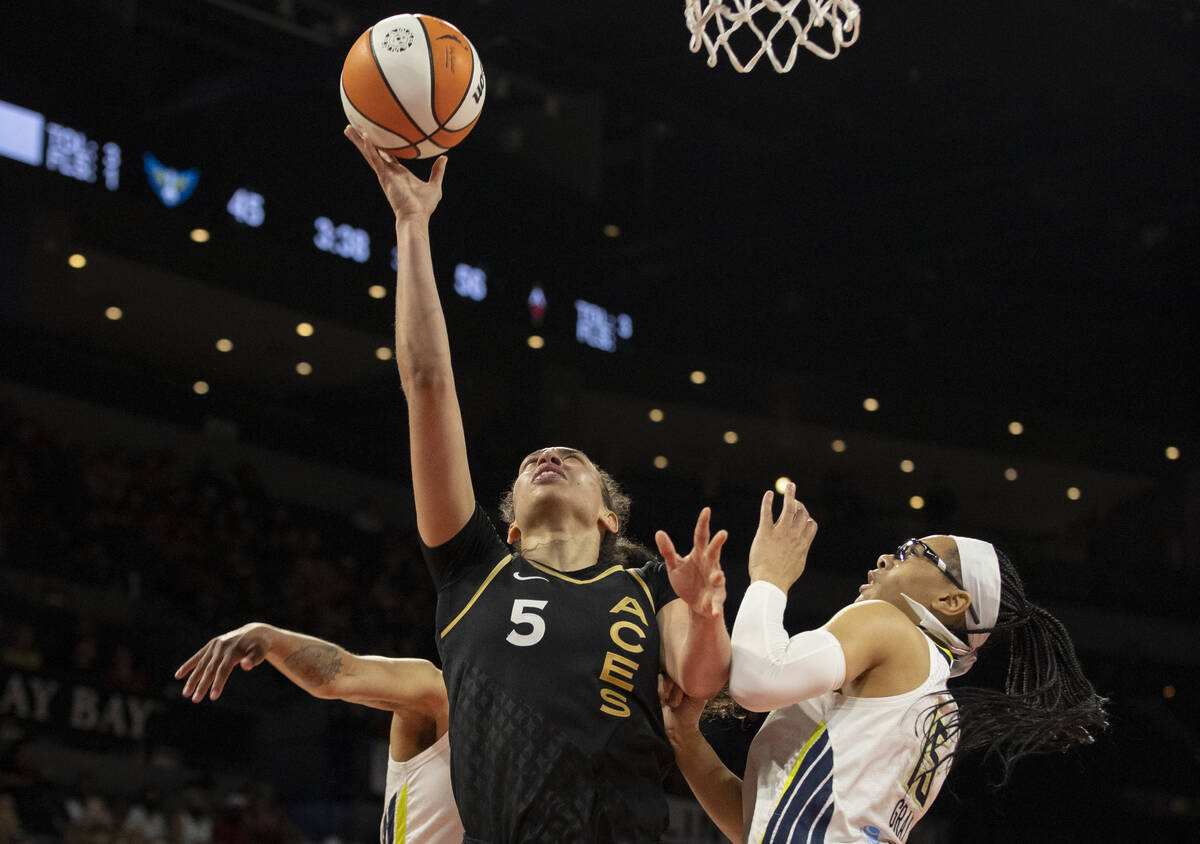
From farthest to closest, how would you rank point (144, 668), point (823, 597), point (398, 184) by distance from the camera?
point (823, 597) < point (144, 668) < point (398, 184)

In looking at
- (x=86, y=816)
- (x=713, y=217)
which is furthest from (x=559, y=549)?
(x=713, y=217)

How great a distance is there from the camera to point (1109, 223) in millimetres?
15734

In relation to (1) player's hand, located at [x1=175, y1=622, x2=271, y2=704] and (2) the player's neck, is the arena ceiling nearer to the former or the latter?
(2) the player's neck

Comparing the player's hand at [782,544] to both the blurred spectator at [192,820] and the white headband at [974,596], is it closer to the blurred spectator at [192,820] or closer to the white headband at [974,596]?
the white headband at [974,596]

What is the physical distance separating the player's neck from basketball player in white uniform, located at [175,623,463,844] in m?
0.44

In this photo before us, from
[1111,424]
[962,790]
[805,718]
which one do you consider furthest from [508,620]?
[1111,424]

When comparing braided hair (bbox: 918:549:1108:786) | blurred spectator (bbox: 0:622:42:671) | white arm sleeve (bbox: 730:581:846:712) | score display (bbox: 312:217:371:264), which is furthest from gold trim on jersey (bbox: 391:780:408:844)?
score display (bbox: 312:217:371:264)

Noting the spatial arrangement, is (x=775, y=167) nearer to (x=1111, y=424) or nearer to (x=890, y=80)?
(x=890, y=80)

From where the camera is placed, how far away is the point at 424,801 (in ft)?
11.9

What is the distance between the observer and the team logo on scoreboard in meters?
13.2

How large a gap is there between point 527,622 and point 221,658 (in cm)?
68

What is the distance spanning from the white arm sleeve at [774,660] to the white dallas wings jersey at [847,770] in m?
0.18

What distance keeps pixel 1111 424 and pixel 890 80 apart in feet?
24.4

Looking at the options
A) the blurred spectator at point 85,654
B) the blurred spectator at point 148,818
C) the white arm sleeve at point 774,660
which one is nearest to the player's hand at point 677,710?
the white arm sleeve at point 774,660
